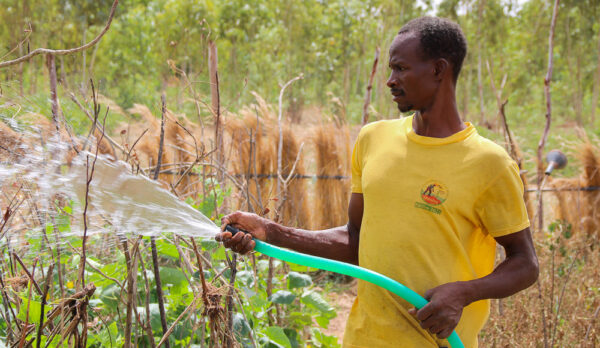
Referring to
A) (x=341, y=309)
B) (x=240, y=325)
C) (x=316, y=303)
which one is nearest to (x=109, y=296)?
(x=240, y=325)

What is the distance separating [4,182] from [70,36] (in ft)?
32.0

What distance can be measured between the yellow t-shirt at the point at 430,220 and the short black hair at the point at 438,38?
228 millimetres

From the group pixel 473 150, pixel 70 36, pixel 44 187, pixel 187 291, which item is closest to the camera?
pixel 473 150

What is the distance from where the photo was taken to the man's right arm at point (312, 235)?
159 cm

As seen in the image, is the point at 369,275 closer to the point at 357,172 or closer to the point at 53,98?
the point at 357,172

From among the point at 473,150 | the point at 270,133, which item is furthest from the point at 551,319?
the point at 270,133

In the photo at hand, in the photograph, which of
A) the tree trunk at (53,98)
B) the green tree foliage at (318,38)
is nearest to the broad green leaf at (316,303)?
the tree trunk at (53,98)

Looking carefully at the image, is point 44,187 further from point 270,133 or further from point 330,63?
point 330,63

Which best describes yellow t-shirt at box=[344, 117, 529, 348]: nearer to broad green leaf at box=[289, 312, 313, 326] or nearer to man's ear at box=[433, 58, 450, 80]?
man's ear at box=[433, 58, 450, 80]

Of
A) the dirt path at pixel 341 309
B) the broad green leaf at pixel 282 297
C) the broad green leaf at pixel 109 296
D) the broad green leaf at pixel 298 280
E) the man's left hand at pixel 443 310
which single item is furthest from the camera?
the dirt path at pixel 341 309

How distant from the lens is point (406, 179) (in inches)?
58.3

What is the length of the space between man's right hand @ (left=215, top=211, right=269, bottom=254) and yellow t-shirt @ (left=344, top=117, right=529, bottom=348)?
33cm

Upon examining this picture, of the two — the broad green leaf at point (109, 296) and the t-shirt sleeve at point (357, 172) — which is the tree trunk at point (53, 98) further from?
the t-shirt sleeve at point (357, 172)

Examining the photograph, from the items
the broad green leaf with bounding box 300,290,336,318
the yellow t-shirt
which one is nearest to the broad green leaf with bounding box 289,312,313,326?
the broad green leaf with bounding box 300,290,336,318
